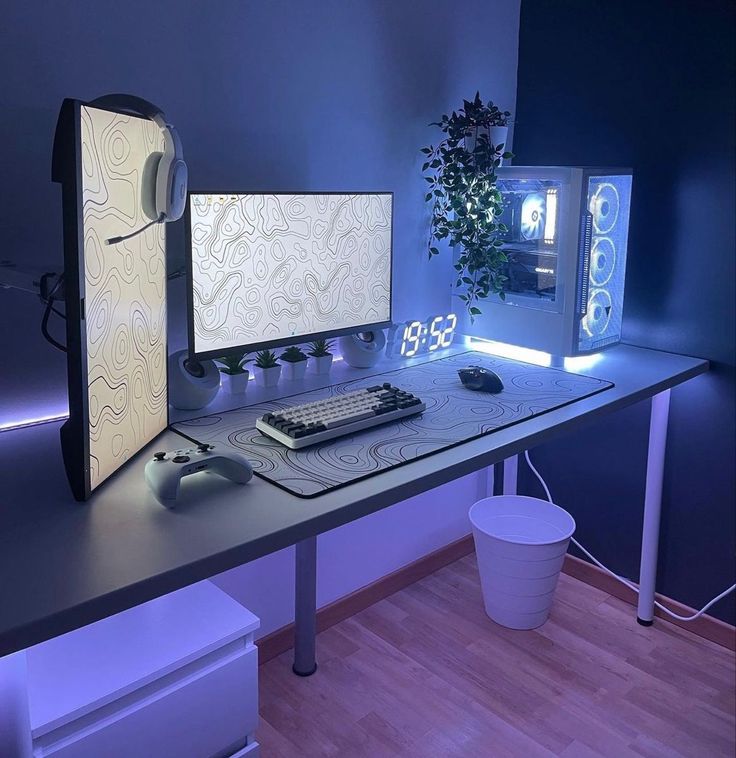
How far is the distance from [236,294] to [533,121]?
1204 millimetres

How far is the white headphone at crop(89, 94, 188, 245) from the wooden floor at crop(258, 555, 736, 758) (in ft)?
3.92

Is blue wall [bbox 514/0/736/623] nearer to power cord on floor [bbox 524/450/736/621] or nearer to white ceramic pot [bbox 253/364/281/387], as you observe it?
power cord on floor [bbox 524/450/736/621]

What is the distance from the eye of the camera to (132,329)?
1.22m

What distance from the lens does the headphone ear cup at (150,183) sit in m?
1.22

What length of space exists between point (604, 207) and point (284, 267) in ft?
2.77

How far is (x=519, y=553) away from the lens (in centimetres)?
206

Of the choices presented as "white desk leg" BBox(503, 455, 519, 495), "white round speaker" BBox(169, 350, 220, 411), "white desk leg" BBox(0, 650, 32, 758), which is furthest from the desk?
"white desk leg" BBox(503, 455, 519, 495)

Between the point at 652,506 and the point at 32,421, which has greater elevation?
the point at 32,421

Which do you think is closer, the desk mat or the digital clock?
the desk mat

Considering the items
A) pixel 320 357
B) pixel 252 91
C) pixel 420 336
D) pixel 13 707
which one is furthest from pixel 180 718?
pixel 252 91

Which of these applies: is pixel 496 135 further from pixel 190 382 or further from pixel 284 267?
pixel 190 382

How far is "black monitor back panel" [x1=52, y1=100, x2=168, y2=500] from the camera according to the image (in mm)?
997

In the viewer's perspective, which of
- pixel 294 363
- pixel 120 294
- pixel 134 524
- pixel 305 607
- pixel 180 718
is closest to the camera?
pixel 134 524

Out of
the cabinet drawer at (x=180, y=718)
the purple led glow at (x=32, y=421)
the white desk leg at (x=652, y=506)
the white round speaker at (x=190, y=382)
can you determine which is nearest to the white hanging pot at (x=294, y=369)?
the white round speaker at (x=190, y=382)
